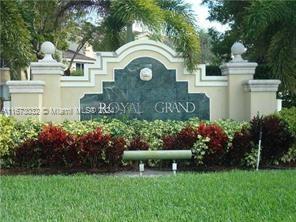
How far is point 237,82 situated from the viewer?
13.6 m

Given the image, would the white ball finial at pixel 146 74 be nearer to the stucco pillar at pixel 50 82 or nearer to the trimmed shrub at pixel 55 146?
the stucco pillar at pixel 50 82

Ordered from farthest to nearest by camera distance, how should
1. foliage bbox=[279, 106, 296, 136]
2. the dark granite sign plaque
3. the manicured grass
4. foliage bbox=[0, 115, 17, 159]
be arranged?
the dark granite sign plaque → foliage bbox=[279, 106, 296, 136] → foliage bbox=[0, 115, 17, 159] → the manicured grass

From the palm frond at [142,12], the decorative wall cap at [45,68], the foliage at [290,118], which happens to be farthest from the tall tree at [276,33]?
the decorative wall cap at [45,68]

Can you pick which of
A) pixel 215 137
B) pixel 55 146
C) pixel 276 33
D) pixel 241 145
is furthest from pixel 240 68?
pixel 55 146

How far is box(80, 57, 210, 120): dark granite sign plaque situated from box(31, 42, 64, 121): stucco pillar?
642 mm

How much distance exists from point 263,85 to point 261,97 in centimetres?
32

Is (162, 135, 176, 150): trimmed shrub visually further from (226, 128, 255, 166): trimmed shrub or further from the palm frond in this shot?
the palm frond

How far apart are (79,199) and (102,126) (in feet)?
15.3

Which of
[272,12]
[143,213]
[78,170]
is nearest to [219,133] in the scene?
[78,170]

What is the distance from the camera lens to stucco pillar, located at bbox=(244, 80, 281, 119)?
13211mm

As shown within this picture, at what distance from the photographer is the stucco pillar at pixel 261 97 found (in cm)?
1321

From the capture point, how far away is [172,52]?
43.8 feet

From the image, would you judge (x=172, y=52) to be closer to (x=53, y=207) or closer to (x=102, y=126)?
(x=102, y=126)

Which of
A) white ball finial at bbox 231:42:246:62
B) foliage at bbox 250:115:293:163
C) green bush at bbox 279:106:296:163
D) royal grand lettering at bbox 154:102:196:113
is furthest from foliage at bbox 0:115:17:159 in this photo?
white ball finial at bbox 231:42:246:62
